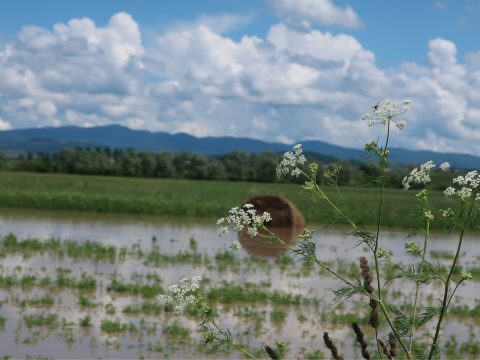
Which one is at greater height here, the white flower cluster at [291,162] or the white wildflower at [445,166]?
the white wildflower at [445,166]

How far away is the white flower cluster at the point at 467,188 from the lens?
9.67 ft

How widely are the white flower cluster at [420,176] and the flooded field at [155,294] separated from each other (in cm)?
598

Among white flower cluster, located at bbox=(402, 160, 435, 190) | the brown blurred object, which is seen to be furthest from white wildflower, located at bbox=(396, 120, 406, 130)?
the brown blurred object

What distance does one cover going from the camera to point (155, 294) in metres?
11.8

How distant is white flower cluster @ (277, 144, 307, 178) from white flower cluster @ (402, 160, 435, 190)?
18.4 inches

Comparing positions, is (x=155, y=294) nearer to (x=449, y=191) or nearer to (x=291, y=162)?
(x=291, y=162)

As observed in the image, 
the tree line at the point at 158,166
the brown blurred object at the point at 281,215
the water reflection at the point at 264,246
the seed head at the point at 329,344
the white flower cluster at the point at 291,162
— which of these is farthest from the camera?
the tree line at the point at 158,166

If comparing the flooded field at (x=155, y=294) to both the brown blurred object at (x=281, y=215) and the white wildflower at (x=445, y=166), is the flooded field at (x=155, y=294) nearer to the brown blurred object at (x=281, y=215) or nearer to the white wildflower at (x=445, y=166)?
the brown blurred object at (x=281, y=215)

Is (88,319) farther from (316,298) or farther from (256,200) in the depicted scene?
(256,200)

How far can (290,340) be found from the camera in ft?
31.5

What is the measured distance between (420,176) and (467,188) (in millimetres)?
211

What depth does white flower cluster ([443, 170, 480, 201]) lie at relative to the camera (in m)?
2.95

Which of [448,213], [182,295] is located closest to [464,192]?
[448,213]

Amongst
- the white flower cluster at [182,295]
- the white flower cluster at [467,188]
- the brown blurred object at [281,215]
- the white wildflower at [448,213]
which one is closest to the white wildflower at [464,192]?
the white flower cluster at [467,188]
